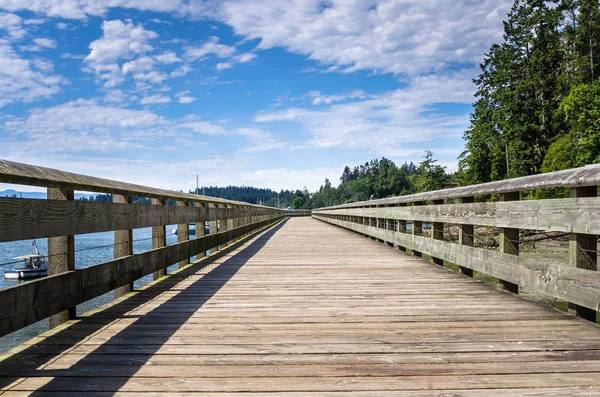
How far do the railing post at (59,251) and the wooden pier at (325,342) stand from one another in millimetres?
115

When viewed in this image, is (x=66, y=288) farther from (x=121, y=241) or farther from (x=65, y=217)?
(x=121, y=241)

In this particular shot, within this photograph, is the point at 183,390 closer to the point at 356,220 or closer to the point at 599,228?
the point at 599,228

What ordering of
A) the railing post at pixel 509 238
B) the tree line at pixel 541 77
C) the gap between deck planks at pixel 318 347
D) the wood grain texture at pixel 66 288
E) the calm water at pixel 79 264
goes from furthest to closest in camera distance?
1. the tree line at pixel 541 77
2. the calm water at pixel 79 264
3. the railing post at pixel 509 238
4. the wood grain texture at pixel 66 288
5. the gap between deck planks at pixel 318 347

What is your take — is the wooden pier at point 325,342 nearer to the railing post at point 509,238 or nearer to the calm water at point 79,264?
the railing post at point 509,238

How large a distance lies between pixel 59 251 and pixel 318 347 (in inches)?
73.1

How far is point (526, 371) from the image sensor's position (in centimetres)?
237

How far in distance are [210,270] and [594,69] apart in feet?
140

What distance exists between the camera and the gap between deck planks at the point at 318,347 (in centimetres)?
222

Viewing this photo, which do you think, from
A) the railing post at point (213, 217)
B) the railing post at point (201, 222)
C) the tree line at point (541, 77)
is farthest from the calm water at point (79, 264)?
the tree line at point (541, 77)

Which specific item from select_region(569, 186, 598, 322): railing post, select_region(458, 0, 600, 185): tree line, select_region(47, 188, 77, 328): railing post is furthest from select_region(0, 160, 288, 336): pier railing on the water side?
select_region(458, 0, 600, 185): tree line

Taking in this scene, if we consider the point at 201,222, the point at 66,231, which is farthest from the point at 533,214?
the point at 201,222

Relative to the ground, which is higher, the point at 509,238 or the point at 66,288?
the point at 509,238

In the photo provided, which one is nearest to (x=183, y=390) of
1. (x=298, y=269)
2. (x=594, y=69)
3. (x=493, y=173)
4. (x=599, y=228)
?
(x=599, y=228)

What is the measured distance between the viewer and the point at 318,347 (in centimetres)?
277
